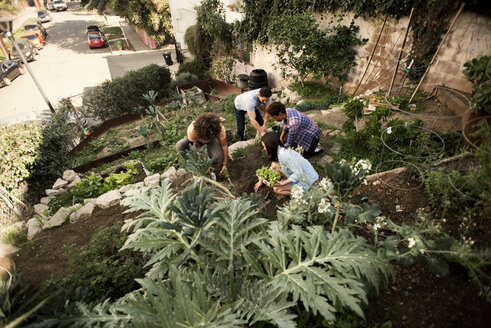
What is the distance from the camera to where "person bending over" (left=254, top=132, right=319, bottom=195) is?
3307 millimetres

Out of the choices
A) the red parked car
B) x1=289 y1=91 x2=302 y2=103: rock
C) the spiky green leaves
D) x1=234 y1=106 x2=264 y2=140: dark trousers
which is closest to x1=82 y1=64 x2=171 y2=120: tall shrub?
x1=289 y1=91 x2=302 y2=103: rock

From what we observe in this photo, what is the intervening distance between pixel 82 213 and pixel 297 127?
4.12 meters

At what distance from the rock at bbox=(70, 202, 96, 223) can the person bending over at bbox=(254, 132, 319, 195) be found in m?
3.08

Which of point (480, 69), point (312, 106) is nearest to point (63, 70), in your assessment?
point (312, 106)

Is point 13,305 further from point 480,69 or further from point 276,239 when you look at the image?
point 480,69

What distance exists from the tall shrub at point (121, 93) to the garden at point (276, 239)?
3.70m

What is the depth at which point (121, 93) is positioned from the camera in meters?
9.83

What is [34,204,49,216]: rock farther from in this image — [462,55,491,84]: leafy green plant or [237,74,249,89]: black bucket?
[237,74,249,89]: black bucket

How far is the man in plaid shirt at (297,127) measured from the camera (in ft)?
13.9

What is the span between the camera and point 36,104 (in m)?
12.7

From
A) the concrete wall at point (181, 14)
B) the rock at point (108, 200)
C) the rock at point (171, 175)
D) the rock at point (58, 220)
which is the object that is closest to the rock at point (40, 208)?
the rock at point (58, 220)

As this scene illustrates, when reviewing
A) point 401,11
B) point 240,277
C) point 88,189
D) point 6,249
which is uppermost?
point 401,11

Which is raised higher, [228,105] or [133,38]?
[228,105]

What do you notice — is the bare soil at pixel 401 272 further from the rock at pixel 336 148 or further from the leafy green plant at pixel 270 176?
the rock at pixel 336 148
